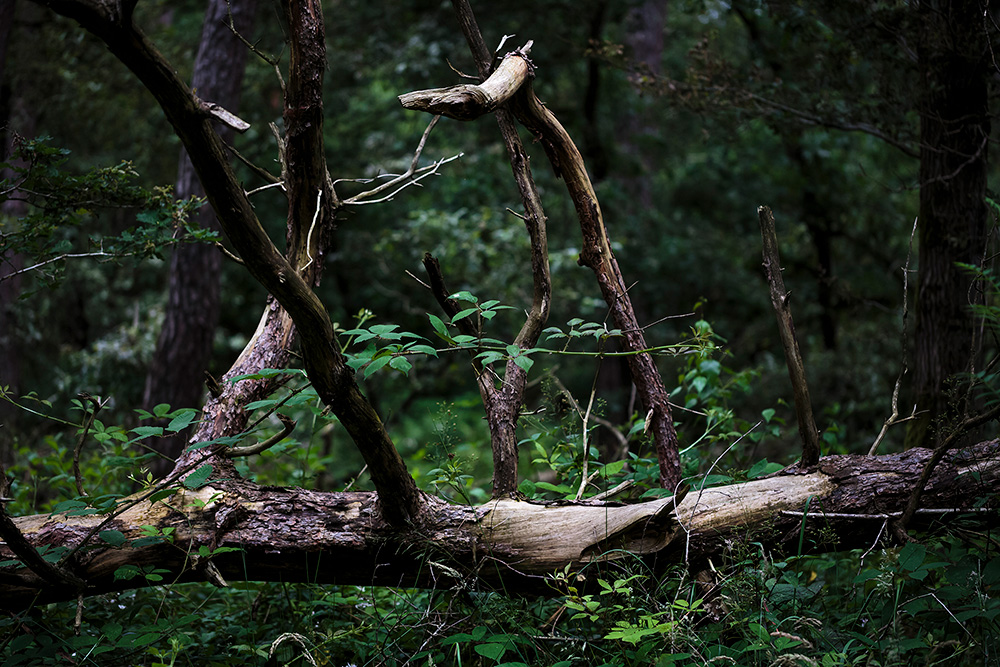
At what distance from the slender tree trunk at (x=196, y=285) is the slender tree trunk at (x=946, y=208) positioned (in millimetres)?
4953

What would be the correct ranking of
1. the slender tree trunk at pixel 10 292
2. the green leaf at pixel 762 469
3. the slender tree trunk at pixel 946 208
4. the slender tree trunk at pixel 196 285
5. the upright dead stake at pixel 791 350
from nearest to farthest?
the upright dead stake at pixel 791 350, the green leaf at pixel 762 469, the slender tree trunk at pixel 946 208, the slender tree trunk at pixel 196 285, the slender tree trunk at pixel 10 292

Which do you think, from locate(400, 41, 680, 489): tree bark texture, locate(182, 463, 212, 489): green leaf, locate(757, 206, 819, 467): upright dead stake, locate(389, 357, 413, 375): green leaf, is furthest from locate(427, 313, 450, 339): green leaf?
locate(757, 206, 819, 467): upright dead stake

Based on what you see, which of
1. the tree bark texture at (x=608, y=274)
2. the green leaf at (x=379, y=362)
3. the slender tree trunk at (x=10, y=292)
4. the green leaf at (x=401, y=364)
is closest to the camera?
the green leaf at (x=401, y=364)

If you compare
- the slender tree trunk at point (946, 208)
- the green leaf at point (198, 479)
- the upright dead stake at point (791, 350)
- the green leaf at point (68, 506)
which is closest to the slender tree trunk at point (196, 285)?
the green leaf at point (68, 506)

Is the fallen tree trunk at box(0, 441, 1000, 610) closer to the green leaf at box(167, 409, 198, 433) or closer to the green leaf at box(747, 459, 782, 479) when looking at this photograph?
the green leaf at box(747, 459, 782, 479)

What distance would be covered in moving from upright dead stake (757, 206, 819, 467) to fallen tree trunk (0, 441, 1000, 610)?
0.10 metres

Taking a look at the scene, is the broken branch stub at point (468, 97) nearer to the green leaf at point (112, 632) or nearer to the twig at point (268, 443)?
the twig at point (268, 443)

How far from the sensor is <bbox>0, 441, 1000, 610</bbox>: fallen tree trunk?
252 centimetres

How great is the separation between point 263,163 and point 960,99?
287 inches

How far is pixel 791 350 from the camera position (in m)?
2.74

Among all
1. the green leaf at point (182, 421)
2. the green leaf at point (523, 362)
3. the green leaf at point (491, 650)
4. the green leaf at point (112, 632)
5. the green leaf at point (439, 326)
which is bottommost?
the green leaf at point (491, 650)

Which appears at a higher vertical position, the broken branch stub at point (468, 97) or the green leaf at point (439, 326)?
the broken branch stub at point (468, 97)

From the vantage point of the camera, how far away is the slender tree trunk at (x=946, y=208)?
3789 millimetres

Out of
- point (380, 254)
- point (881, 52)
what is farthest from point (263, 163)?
point (881, 52)
